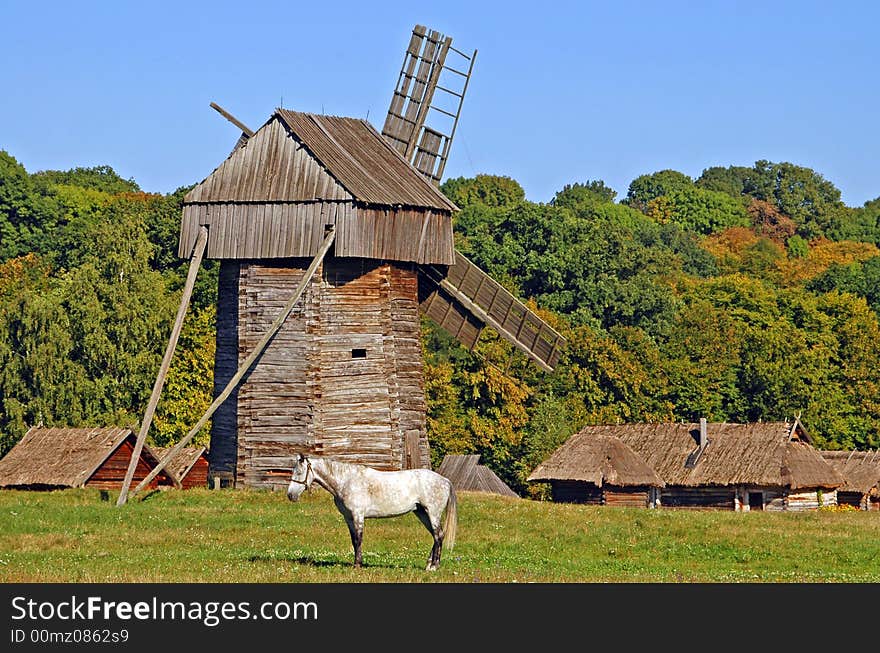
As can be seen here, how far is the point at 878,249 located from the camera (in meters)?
143

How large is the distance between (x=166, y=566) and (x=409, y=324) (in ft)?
63.7

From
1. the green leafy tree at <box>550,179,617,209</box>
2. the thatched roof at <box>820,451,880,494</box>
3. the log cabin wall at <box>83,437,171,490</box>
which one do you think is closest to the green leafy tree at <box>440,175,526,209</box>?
the green leafy tree at <box>550,179,617,209</box>

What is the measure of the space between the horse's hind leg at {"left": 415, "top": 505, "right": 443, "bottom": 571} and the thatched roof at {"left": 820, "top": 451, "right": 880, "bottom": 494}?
44161 mm

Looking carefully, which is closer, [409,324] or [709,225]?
[409,324]

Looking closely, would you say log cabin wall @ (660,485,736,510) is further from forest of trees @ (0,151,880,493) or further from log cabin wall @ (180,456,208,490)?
log cabin wall @ (180,456,208,490)

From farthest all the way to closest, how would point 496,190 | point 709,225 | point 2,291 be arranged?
point 709,225, point 496,190, point 2,291

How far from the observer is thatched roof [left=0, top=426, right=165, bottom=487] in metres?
50.7

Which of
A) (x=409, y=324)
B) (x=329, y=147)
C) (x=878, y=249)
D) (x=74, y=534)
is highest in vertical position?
(x=878, y=249)

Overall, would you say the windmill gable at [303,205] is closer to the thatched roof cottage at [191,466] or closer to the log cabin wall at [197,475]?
the thatched roof cottage at [191,466]

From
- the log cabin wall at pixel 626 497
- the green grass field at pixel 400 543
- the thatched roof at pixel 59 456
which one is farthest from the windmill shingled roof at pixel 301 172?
the log cabin wall at pixel 626 497

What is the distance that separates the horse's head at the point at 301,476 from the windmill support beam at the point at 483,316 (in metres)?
21.9
